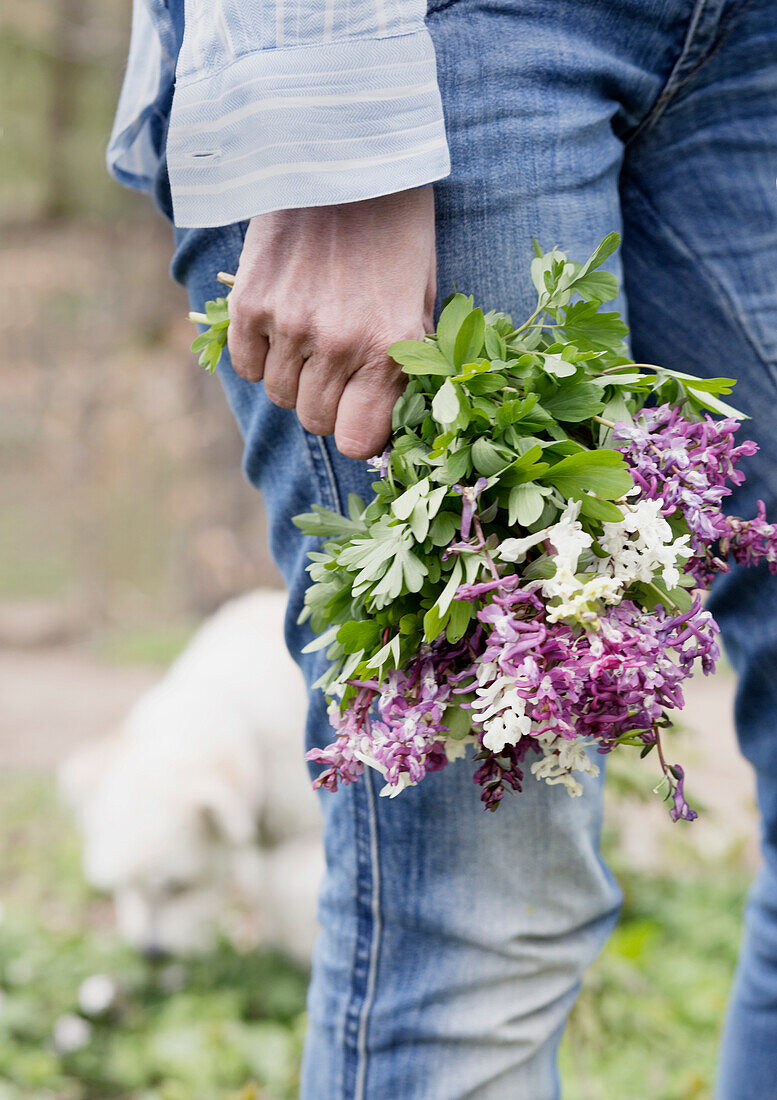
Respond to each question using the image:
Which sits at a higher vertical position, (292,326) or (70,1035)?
(292,326)

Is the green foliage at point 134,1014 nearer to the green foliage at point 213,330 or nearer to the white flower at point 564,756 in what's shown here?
the white flower at point 564,756

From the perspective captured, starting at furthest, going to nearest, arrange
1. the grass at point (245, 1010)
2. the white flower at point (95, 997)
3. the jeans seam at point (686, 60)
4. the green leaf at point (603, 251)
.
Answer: the white flower at point (95, 997)
the grass at point (245, 1010)
the jeans seam at point (686, 60)
the green leaf at point (603, 251)

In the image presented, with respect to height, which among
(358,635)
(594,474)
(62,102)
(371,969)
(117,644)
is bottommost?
(117,644)

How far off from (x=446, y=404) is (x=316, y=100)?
0.79 feet

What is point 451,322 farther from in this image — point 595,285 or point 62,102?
point 62,102

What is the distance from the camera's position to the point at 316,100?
70 centimetres

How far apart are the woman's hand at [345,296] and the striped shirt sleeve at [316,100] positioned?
4 centimetres

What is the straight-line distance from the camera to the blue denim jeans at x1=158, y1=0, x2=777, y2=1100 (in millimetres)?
795

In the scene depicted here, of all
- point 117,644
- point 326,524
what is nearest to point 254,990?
point 326,524

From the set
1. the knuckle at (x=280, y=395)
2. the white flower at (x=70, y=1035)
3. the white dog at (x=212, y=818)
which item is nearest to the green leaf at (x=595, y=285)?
the knuckle at (x=280, y=395)

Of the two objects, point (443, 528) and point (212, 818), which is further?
point (212, 818)

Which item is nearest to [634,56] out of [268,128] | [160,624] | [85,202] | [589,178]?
[589,178]

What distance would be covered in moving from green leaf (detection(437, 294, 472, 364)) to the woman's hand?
36 millimetres

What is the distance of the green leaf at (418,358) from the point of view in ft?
2.27
